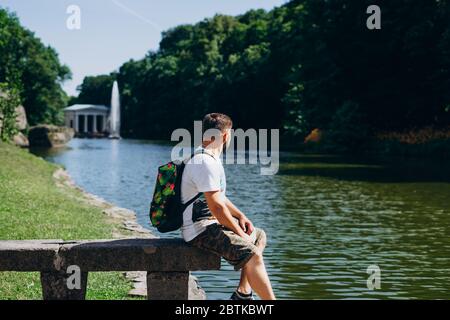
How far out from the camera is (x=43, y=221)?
Answer: 13.2m

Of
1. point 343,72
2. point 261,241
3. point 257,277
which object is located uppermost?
point 343,72

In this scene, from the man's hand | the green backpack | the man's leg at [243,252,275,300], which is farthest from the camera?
the man's hand

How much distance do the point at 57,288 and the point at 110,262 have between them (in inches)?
20.7

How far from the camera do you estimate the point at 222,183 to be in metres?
7.12

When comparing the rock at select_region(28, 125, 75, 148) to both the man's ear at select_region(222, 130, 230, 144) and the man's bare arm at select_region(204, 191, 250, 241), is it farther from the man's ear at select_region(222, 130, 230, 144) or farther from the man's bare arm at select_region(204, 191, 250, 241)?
the man's bare arm at select_region(204, 191, 250, 241)

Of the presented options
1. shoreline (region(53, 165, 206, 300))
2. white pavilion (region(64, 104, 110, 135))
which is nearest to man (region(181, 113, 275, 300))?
shoreline (region(53, 165, 206, 300))

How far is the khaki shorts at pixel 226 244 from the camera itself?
6.92m

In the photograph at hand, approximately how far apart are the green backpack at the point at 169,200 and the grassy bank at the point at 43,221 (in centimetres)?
159

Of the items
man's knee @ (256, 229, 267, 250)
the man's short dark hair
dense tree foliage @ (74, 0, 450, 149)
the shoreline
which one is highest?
dense tree foliage @ (74, 0, 450, 149)

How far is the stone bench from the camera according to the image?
275 inches

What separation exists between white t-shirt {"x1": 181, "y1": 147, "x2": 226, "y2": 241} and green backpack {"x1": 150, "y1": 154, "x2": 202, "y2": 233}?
5 centimetres

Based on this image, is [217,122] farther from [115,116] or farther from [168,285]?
[115,116]

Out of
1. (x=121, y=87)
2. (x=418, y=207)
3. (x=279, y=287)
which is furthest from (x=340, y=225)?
(x=121, y=87)

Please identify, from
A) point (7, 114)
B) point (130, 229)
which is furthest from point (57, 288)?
point (7, 114)
